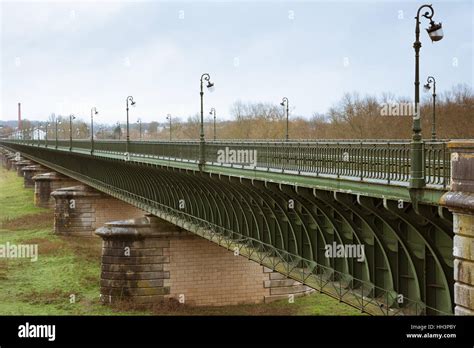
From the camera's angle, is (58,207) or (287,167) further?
(58,207)

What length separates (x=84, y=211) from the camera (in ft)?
180

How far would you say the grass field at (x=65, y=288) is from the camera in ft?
102

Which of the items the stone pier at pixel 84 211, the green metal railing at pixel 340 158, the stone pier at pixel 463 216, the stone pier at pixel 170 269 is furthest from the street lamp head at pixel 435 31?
the stone pier at pixel 84 211

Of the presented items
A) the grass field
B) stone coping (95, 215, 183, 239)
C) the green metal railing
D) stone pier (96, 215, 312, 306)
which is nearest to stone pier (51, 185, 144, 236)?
the grass field

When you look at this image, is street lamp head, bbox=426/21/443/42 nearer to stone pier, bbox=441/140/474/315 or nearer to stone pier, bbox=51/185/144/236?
stone pier, bbox=441/140/474/315

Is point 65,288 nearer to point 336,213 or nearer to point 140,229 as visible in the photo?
point 140,229

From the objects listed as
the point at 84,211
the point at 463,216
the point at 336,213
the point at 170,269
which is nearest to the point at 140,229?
the point at 170,269

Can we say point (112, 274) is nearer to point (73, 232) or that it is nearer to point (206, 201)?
point (206, 201)

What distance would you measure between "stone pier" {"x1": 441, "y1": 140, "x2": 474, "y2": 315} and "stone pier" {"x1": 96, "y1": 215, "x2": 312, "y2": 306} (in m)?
21.3

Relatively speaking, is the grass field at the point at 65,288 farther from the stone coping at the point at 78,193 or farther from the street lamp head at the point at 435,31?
the street lamp head at the point at 435,31

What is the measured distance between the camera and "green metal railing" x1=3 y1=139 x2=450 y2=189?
12.2 metres
